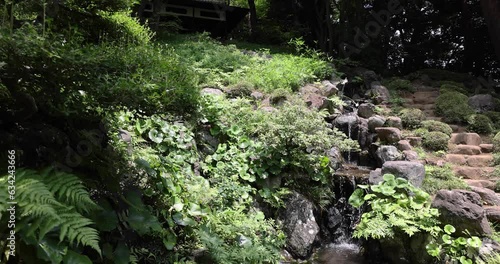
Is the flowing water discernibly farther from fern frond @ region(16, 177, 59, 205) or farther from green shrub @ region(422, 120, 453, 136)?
fern frond @ region(16, 177, 59, 205)

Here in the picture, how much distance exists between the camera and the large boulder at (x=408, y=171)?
549cm

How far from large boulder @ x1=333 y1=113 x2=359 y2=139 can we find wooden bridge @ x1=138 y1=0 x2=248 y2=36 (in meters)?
8.49

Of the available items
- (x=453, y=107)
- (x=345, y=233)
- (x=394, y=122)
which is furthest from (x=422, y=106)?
(x=345, y=233)

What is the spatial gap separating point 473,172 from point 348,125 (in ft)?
8.74

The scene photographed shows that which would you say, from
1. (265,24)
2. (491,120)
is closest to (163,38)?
(265,24)

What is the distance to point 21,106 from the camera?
2.42m

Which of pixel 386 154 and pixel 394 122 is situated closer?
pixel 386 154

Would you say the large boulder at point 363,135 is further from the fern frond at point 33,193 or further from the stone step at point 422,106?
the fern frond at point 33,193

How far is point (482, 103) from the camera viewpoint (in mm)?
9188

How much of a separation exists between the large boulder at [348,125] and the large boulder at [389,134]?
0.56 metres

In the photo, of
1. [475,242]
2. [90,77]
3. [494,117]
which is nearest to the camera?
[90,77]

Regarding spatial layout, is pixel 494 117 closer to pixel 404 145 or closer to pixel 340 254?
pixel 404 145

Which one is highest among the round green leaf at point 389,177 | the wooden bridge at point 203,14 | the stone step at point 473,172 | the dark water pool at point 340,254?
the wooden bridge at point 203,14

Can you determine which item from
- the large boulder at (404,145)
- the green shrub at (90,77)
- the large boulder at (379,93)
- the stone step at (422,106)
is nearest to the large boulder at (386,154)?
the large boulder at (404,145)
